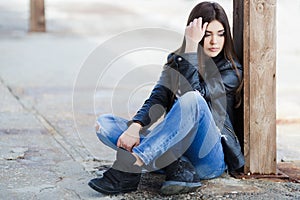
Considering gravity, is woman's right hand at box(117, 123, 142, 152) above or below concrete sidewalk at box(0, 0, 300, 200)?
above

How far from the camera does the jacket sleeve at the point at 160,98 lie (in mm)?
3490

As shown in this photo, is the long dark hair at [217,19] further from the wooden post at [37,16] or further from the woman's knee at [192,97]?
the wooden post at [37,16]

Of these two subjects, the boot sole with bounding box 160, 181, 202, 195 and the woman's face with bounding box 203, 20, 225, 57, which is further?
the woman's face with bounding box 203, 20, 225, 57

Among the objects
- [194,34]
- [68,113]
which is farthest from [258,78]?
[68,113]

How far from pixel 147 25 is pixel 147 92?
580 cm

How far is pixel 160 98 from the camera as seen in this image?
3521mm

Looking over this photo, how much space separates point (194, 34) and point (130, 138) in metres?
0.64

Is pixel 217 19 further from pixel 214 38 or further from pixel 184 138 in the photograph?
pixel 184 138

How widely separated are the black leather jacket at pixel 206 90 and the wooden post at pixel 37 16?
7757 millimetres

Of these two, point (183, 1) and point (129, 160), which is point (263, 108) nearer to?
point (129, 160)

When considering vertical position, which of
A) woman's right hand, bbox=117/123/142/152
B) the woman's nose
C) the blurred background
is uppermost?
the woman's nose

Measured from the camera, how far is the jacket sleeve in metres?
3.49

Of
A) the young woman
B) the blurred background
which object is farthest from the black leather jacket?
the blurred background

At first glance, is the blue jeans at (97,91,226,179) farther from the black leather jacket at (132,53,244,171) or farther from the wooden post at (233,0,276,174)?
the wooden post at (233,0,276,174)
